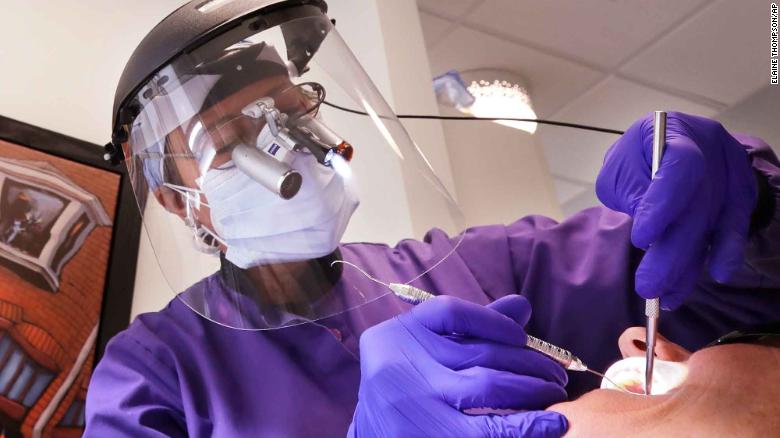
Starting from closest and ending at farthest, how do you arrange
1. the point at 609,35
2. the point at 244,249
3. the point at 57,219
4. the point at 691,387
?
the point at 691,387
the point at 244,249
the point at 57,219
the point at 609,35

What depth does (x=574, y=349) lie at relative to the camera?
945 mm

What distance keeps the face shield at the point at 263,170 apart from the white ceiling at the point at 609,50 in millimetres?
1505

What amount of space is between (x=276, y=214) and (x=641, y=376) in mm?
465

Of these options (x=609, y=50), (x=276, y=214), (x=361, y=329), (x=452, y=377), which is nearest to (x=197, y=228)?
(x=276, y=214)

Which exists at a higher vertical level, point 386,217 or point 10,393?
point 386,217

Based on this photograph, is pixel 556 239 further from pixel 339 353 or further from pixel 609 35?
pixel 609 35

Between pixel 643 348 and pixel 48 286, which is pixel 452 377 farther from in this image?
pixel 48 286

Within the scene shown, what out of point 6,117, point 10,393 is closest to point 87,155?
point 6,117

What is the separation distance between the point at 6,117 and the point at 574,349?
1.15 metres

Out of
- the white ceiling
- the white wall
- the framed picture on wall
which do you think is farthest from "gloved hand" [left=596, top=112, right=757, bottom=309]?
the white ceiling

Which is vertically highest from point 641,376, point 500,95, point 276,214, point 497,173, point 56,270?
point 500,95

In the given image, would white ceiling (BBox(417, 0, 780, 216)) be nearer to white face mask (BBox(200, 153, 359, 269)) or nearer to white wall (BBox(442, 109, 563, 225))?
white wall (BBox(442, 109, 563, 225))

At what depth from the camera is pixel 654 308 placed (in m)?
0.68

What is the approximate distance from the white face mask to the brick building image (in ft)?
1.79
